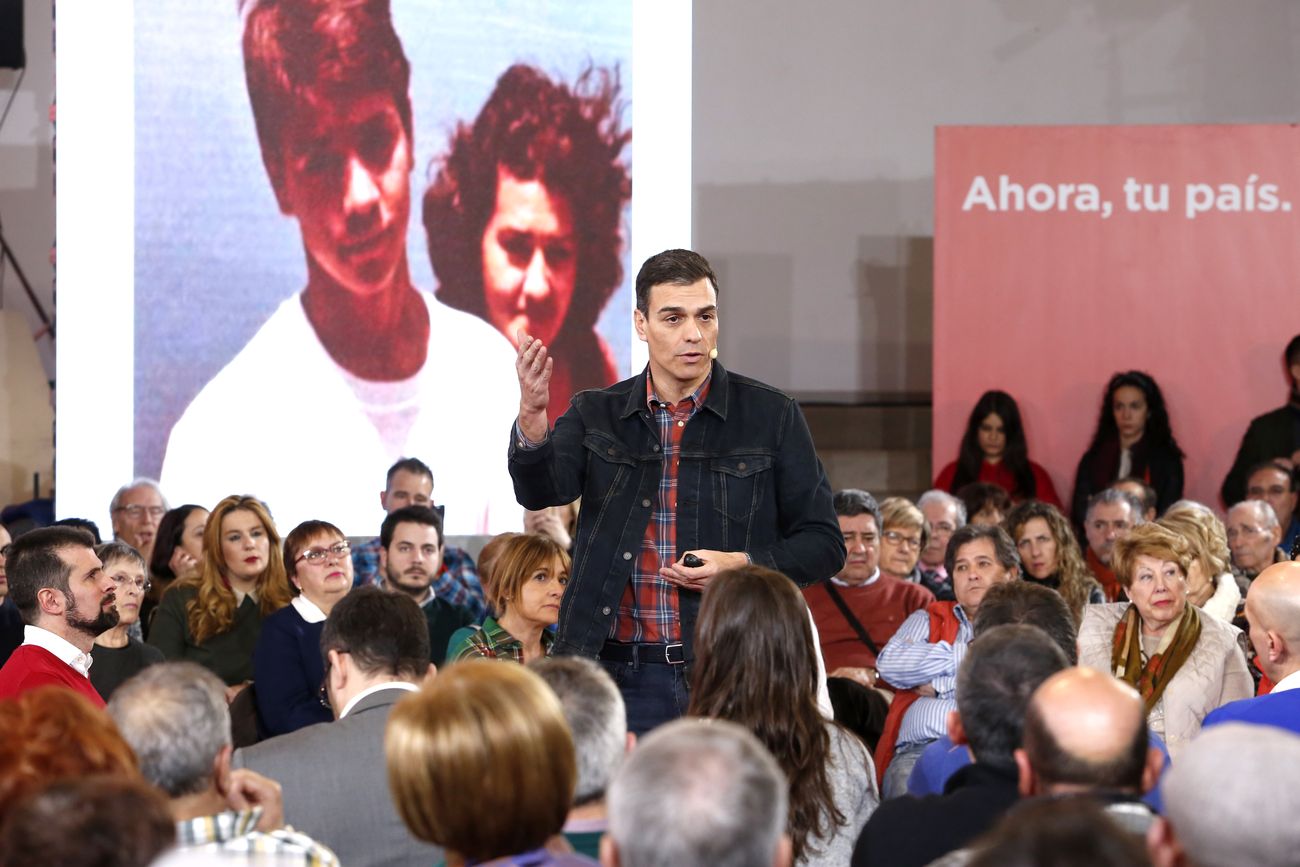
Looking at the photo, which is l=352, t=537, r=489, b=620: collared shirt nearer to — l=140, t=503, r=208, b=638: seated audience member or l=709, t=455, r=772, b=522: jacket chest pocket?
l=140, t=503, r=208, b=638: seated audience member

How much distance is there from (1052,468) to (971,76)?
293 centimetres

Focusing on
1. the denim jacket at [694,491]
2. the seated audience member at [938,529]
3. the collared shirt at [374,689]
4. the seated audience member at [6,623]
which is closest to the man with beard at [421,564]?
the seated audience member at [6,623]

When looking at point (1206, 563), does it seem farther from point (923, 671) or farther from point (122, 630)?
point (122, 630)

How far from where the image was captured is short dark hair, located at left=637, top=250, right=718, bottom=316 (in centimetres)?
295

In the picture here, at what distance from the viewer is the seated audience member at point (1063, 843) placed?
1.46 meters

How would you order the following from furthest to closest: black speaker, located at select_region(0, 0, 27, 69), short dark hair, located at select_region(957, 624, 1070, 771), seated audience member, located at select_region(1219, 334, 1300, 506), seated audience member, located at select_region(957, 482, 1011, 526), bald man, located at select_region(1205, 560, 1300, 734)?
black speaker, located at select_region(0, 0, 27, 69)
seated audience member, located at select_region(1219, 334, 1300, 506)
seated audience member, located at select_region(957, 482, 1011, 526)
bald man, located at select_region(1205, 560, 1300, 734)
short dark hair, located at select_region(957, 624, 1070, 771)

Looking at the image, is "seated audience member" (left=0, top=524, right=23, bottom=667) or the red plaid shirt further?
"seated audience member" (left=0, top=524, right=23, bottom=667)

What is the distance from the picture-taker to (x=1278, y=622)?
3.28 meters

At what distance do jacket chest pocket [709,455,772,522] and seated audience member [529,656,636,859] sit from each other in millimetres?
798

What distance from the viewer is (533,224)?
22.4ft

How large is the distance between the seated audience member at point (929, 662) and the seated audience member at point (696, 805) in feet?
7.16

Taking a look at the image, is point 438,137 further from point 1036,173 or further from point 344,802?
point 344,802

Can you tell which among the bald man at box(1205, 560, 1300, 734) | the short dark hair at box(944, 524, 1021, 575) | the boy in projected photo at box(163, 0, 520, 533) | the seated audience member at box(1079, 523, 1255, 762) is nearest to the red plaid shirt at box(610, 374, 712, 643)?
the bald man at box(1205, 560, 1300, 734)

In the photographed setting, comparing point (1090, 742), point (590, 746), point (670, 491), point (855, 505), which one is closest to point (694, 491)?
point (670, 491)
